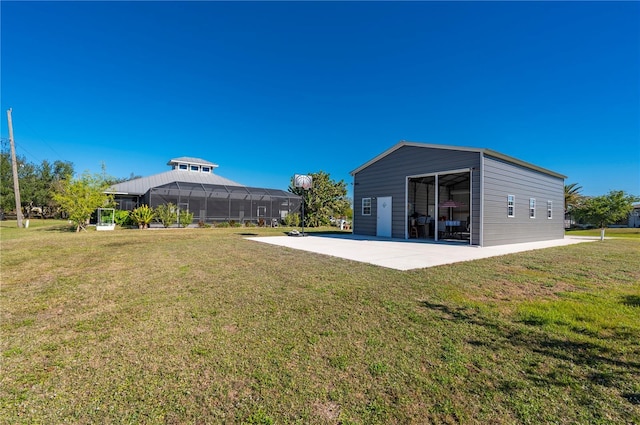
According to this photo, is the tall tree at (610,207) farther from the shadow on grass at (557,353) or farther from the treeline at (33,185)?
the treeline at (33,185)

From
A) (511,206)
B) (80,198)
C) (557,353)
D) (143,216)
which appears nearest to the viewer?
(557,353)

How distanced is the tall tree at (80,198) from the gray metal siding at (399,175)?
1625 cm

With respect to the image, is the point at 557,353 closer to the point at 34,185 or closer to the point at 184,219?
the point at 184,219

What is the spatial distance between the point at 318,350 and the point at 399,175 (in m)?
12.6

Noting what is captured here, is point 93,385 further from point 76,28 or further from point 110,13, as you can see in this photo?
point 76,28

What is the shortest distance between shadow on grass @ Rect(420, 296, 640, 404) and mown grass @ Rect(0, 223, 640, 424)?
0.05ft

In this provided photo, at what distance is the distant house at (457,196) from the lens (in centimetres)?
1120

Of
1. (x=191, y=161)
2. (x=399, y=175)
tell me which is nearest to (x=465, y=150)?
(x=399, y=175)

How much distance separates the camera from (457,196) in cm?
1812

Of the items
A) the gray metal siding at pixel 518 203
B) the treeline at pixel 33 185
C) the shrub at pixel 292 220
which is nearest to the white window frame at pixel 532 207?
the gray metal siding at pixel 518 203

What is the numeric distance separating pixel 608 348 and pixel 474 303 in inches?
53.9

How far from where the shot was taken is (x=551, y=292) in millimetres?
4461

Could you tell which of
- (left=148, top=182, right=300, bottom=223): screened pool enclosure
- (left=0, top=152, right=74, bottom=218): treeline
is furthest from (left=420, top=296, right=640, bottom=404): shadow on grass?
(left=0, top=152, right=74, bottom=218): treeline

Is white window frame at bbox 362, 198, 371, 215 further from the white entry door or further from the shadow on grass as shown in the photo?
the shadow on grass
